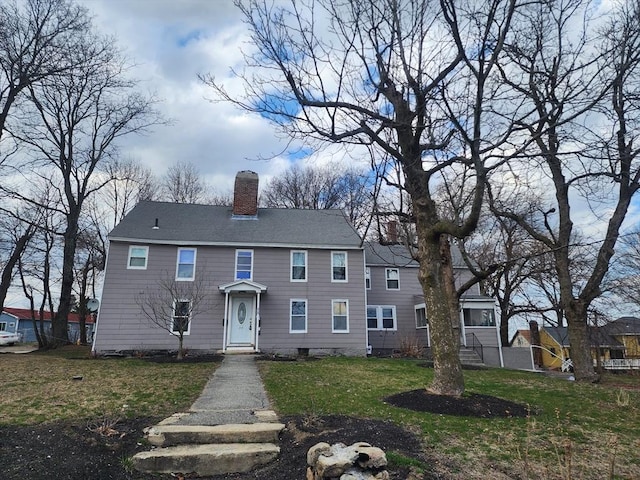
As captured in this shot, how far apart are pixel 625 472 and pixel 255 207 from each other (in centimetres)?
1631

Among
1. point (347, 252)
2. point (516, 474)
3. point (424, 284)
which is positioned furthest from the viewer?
point (347, 252)

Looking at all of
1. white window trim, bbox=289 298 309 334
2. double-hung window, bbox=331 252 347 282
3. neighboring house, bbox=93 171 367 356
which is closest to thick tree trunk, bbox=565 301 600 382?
neighboring house, bbox=93 171 367 356

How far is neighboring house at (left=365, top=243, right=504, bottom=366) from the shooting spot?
19.0 metres

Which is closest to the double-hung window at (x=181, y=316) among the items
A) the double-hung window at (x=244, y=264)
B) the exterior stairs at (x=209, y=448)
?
the double-hung window at (x=244, y=264)

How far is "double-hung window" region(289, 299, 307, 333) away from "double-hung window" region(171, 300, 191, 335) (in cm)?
416

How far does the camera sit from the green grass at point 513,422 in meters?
3.92

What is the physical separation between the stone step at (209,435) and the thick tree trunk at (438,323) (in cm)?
325

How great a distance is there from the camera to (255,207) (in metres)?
18.4

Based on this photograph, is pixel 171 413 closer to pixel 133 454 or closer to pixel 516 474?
pixel 133 454

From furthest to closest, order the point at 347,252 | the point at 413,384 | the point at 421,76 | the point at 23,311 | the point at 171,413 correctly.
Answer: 1. the point at 23,311
2. the point at 347,252
3. the point at 413,384
4. the point at 421,76
5. the point at 171,413

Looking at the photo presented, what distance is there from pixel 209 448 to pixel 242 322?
→ 462 inches

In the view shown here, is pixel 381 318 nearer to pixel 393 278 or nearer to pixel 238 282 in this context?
pixel 393 278

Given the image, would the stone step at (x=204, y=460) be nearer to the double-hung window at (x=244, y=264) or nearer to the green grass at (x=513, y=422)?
the green grass at (x=513, y=422)

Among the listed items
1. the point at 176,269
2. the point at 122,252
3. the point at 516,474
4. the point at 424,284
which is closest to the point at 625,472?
the point at 516,474
